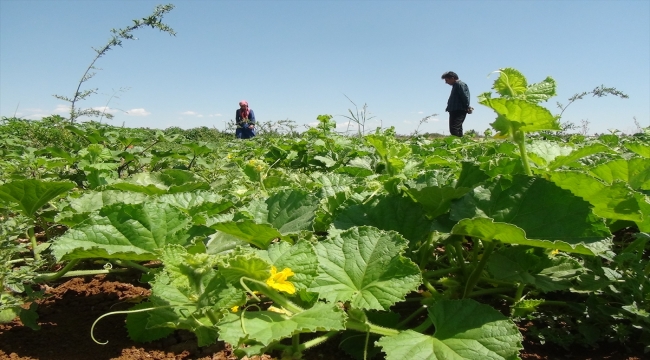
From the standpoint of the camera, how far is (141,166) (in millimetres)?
4965

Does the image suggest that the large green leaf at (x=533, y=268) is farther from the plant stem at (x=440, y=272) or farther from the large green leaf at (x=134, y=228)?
the large green leaf at (x=134, y=228)

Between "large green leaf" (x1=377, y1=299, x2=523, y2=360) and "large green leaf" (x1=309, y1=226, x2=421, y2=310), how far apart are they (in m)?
0.14

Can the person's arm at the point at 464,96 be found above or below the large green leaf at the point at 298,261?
above

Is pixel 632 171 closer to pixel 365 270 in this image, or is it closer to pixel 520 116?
pixel 520 116

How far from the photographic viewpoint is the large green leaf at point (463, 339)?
140 centimetres

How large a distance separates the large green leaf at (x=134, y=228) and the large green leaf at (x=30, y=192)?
0.59 metres

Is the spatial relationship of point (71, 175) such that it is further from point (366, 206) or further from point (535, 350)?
point (535, 350)

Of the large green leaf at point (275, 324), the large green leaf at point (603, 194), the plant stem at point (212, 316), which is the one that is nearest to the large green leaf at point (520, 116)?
the large green leaf at point (603, 194)

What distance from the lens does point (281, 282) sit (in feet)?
4.21

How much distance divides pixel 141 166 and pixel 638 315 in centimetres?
452

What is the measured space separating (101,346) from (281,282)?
92 cm

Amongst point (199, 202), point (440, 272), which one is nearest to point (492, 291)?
point (440, 272)

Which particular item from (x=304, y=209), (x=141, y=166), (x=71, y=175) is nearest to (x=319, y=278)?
(x=304, y=209)

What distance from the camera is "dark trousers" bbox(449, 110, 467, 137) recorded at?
1270cm
